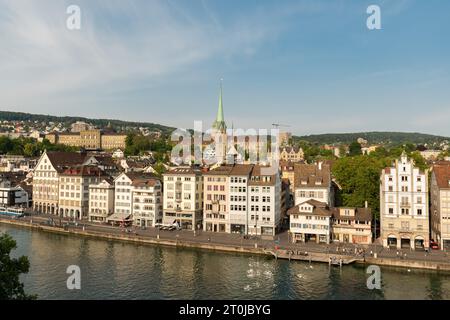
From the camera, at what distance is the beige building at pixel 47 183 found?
86375mm

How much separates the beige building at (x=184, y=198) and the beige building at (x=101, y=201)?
13311mm

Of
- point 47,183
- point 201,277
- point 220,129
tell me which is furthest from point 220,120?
point 201,277

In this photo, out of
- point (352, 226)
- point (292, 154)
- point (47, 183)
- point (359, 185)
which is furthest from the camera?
point (292, 154)

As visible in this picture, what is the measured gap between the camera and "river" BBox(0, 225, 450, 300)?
38.8 meters

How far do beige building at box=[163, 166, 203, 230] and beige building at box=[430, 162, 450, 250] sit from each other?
3374cm

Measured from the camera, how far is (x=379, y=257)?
160ft

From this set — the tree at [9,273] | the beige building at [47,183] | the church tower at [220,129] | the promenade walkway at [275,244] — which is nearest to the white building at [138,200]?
the promenade walkway at [275,244]

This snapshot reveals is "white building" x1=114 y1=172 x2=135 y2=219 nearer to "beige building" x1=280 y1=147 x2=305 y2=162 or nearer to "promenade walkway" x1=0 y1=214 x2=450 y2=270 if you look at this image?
"promenade walkway" x1=0 y1=214 x2=450 y2=270

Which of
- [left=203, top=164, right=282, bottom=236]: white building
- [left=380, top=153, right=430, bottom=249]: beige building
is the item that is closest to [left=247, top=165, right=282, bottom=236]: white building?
[left=203, top=164, right=282, bottom=236]: white building

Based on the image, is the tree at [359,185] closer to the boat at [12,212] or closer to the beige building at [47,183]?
the beige building at [47,183]

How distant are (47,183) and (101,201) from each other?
1710cm

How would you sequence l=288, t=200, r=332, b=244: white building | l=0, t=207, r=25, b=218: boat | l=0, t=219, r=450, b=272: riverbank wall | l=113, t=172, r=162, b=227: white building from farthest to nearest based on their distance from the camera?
l=0, t=207, r=25, b=218: boat → l=113, t=172, r=162, b=227: white building → l=288, t=200, r=332, b=244: white building → l=0, t=219, r=450, b=272: riverbank wall

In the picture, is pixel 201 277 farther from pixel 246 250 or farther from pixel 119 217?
pixel 119 217

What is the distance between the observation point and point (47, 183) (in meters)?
87.8
